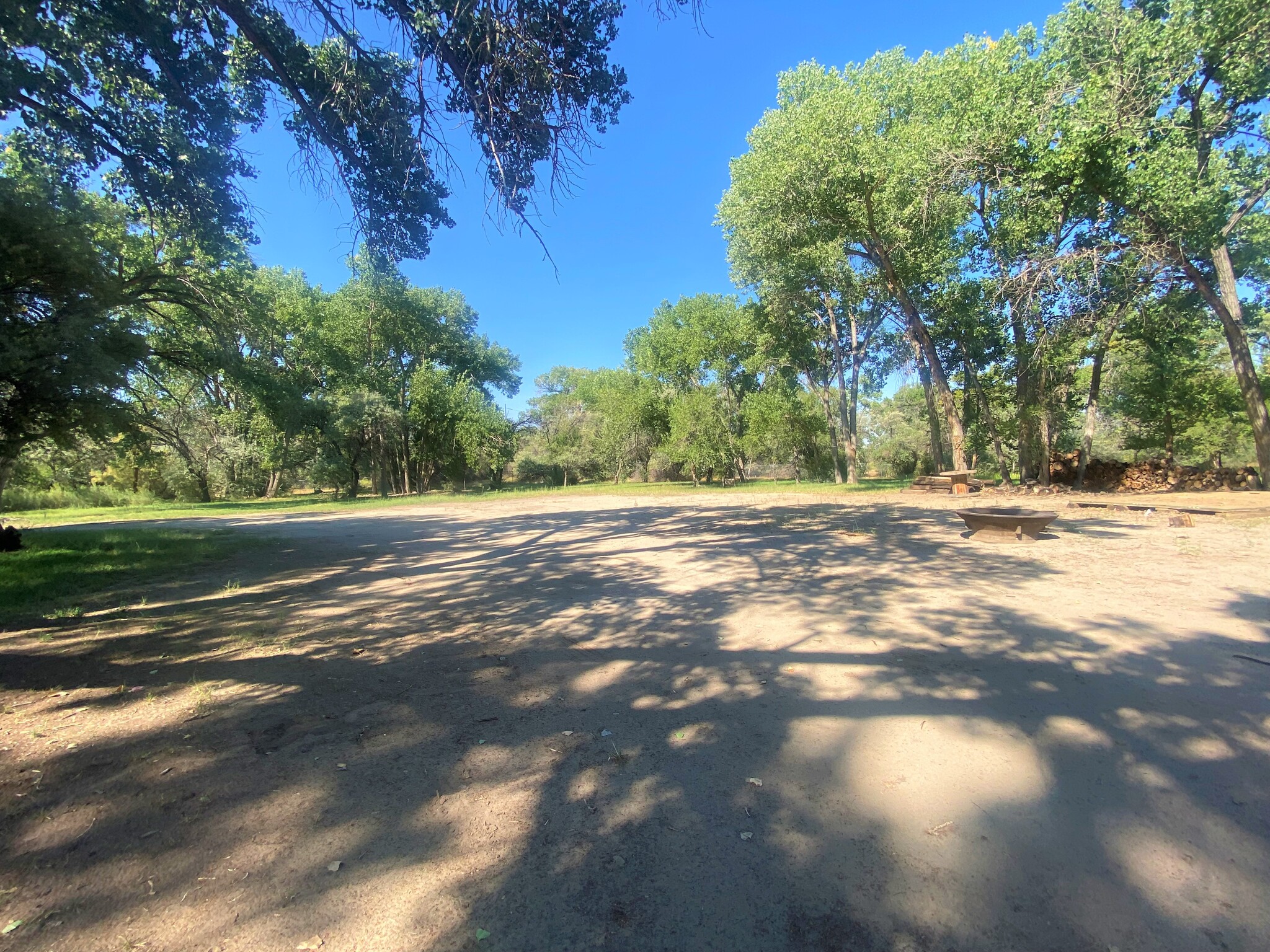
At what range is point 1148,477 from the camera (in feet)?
59.4

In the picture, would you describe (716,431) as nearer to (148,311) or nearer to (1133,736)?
(148,311)

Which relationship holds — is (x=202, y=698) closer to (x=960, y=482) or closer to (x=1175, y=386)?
(x=960, y=482)

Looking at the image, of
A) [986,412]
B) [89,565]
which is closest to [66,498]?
[89,565]

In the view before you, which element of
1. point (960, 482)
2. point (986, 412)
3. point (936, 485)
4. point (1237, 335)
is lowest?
point (936, 485)

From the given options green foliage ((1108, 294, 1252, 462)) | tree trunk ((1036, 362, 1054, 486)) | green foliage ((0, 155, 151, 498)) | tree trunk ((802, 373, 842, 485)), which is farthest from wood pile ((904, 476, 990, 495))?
green foliage ((0, 155, 151, 498))

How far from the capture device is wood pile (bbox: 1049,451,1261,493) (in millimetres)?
16531

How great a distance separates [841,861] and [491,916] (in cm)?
132

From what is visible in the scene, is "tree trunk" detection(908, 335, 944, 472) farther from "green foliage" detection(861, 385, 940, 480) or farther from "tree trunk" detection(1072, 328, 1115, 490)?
"green foliage" detection(861, 385, 940, 480)

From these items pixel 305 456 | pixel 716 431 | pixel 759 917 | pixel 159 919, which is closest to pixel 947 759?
pixel 759 917

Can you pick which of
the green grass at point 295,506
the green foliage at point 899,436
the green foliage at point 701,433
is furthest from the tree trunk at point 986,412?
the green foliage at point 899,436

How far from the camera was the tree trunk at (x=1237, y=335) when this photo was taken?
13.7 metres

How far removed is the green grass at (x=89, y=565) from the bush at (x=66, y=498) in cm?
1651

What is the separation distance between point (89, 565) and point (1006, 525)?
14325 millimetres

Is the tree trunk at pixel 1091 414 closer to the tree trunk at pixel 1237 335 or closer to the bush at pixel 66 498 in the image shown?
the tree trunk at pixel 1237 335
